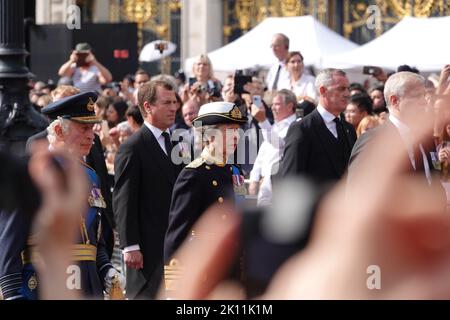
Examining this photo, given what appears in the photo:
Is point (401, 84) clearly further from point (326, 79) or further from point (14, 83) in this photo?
point (14, 83)

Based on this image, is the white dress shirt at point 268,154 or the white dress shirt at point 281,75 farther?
the white dress shirt at point 281,75

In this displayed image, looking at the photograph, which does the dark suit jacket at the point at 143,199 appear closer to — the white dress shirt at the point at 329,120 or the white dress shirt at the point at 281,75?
the white dress shirt at the point at 329,120

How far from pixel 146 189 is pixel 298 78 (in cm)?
626

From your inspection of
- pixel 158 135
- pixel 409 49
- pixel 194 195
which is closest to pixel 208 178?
pixel 194 195

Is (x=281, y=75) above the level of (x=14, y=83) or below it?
below

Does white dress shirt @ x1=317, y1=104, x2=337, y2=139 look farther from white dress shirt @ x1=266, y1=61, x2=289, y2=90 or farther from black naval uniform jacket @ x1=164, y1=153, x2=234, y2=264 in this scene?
white dress shirt @ x1=266, y1=61, x2=289, y2=90

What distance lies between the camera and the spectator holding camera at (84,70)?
16344 millimetres

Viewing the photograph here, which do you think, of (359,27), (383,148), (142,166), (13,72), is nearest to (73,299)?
(383,148)

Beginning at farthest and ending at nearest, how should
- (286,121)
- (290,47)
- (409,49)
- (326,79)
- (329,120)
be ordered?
(290,47) → (409,49) → (286,121) → (326,79) → (329,120)

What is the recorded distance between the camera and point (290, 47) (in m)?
18.3

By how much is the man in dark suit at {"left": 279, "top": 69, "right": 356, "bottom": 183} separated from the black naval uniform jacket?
5.46ft

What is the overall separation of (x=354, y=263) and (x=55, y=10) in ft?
88.9

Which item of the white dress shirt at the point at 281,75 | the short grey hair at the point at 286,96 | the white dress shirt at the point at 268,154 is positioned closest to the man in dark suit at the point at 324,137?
the white dress shirt at the point at 268,154

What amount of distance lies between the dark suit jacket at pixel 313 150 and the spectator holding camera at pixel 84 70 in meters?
8.38
